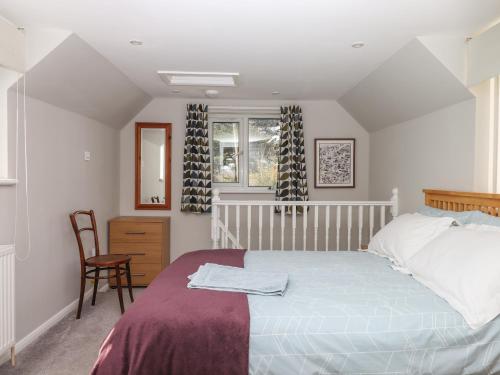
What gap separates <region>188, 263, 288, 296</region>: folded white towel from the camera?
6.41 feet

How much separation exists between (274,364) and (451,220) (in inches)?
62.8

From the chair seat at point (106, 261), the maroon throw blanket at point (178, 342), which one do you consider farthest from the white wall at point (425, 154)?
the chair seat at point (106, 261)

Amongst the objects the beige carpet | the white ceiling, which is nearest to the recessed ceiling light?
the white ceiling

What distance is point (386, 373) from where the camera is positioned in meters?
1.59

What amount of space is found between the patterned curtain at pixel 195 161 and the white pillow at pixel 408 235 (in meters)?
2.51

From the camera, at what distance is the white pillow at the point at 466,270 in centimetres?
171

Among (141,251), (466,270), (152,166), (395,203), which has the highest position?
(152,166)

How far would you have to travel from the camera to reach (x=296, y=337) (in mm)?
1604

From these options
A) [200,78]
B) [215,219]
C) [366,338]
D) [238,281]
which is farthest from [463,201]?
[200,78]

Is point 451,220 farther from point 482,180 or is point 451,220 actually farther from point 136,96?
point 136,96

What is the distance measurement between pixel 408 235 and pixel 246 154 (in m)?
2.82

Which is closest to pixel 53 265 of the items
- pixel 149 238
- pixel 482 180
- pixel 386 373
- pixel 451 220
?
pixel 149 238

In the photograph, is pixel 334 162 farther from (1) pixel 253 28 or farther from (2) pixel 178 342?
(2) pixel 178 342

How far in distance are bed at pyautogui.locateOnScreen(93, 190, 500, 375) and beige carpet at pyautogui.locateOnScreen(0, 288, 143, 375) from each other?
3.90 ft
